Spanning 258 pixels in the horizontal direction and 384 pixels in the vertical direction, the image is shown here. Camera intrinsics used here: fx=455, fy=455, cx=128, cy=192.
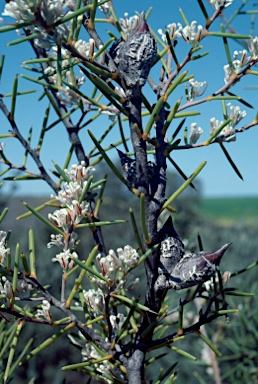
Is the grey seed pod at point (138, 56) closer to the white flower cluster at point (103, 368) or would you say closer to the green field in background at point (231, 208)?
the white flower cluster at point (103, 368)

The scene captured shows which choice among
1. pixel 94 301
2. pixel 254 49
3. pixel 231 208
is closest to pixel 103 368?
pixel 94 301

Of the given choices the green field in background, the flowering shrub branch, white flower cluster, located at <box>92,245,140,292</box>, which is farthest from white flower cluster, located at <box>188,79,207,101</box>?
the green field in background

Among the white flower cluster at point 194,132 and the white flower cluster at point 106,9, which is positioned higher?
the white flower cluster at point 106,9

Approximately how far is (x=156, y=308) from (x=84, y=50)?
22 cm

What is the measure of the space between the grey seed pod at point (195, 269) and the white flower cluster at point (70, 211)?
0.08m

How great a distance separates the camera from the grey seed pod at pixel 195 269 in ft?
1.07

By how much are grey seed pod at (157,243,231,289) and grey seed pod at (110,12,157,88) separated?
0.13 meters

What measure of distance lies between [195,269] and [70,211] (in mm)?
112

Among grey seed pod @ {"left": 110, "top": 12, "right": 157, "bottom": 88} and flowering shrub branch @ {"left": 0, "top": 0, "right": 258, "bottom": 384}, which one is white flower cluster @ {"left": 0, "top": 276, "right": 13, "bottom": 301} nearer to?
A: flowering shrub branch @ {"left": 0, "top": 0, "right": 258, "bottom": 384}

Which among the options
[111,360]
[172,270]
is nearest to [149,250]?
[172,270]

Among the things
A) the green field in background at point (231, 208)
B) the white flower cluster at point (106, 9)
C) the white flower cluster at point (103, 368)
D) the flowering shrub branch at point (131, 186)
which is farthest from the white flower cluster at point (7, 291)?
the green field in background at point (231, 208)

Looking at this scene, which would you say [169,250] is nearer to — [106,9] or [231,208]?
[106,9]

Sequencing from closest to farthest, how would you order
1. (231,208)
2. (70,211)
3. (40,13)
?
(40,13) → (70,211) → (231,208)

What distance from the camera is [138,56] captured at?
1.04ft
